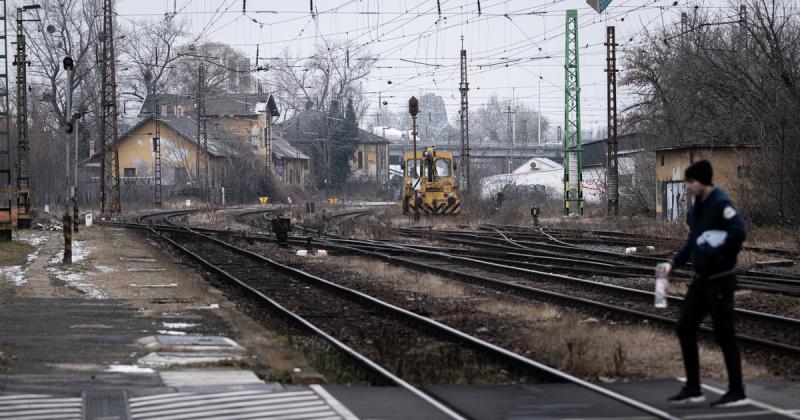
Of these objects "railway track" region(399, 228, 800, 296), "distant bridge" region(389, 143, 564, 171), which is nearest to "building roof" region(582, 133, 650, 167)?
"railway track" region(399, 228, 800, 296)

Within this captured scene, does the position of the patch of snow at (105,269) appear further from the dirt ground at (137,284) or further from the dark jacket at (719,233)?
the dark jacket at (719,233)

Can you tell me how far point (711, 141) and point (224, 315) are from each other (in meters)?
29.5

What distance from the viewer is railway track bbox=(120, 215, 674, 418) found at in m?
8.89

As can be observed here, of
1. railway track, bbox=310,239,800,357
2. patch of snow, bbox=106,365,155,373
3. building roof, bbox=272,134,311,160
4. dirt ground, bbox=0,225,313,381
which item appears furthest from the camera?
building roof, bbox=272,134,311,160

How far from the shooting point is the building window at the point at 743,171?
33744 millimetres

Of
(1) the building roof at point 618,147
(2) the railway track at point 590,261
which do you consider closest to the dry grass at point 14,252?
(2) the railway track at point 590,261

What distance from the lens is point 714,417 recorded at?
7.20 m

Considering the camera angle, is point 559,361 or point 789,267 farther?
point 789,267

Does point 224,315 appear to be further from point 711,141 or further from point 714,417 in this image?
point 711,141

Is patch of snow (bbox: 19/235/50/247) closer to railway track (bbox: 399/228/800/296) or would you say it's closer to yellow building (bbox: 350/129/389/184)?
railway track (bbox: 399/228/800/296)

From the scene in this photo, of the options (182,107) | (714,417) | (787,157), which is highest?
(182,107)

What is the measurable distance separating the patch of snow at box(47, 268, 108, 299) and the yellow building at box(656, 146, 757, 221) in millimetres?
21545

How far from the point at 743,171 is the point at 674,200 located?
3.54 m

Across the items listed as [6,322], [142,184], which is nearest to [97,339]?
[6,322]
